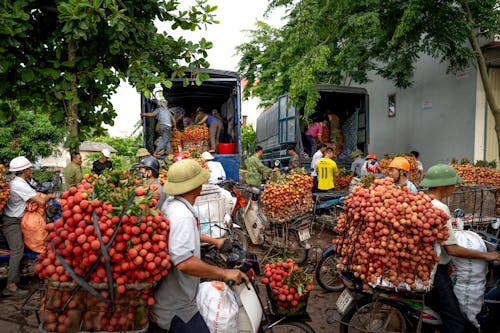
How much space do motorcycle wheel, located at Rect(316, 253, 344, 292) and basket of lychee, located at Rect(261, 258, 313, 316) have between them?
8.44 feet

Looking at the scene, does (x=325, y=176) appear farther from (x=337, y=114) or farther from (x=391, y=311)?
(x=337, y=114)

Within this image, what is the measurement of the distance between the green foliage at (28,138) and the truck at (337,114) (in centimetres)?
1265

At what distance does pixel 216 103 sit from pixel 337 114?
4835 mm

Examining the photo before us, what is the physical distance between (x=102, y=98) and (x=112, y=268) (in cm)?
319

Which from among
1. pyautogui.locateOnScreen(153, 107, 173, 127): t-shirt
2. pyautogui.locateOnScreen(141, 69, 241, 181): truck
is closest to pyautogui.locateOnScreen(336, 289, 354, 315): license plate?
pyautogui.locateOnScreen(141, 69, 241, 181): truck

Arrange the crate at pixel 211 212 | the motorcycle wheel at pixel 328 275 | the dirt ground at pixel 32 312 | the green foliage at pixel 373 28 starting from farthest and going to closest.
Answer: the green foliage at pixel 373 28 → the motorcycle wheel at pixel 328 275 → the crate at pixel 211 212 → the dirt ground at pixel 32 312

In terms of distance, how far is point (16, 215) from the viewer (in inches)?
211

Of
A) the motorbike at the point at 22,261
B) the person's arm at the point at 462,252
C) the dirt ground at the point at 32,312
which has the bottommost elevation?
the dirt ground at the point at 32,312

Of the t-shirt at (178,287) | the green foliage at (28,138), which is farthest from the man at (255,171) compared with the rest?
the green foliage at (28,138)

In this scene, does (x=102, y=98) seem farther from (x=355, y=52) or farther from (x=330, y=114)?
(x=355, y=52)

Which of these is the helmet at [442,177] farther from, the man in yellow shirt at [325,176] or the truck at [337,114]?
the truck at [337,114]

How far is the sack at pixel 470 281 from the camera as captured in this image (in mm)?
3428

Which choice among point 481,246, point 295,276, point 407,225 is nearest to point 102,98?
point 295,276

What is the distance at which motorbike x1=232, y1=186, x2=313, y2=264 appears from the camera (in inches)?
266
